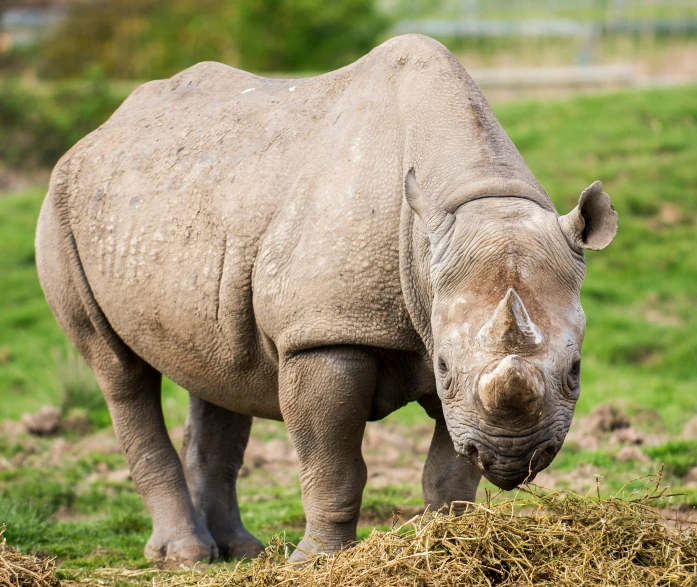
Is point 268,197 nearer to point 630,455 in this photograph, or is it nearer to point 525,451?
point 525,451

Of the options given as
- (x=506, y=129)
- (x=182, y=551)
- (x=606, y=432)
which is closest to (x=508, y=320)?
(x=182, y=551)

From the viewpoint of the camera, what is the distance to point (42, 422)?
9617mm

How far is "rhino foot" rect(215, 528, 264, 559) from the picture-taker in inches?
263

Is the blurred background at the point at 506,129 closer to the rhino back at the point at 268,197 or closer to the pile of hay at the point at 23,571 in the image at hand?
the pile of hay at the point at 23,571

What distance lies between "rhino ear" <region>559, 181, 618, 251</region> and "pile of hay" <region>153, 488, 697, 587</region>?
104 centimetres

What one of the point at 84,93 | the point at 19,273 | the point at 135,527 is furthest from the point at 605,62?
the point at 135,527

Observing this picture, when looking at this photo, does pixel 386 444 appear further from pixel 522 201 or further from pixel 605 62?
pixel 605 62

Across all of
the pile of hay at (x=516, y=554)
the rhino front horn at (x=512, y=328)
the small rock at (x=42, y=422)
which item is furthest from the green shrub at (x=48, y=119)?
the rhino front horn at (x=512, y=328)

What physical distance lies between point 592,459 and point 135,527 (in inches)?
120

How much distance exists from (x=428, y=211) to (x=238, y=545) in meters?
2.83

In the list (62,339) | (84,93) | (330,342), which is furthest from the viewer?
(84,93)

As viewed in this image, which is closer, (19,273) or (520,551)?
(520,551)

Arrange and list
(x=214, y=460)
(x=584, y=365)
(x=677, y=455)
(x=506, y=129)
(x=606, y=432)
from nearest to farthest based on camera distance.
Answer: (x=214, y=460)
(x=677, y=455)
(x=606, y=432)
(x=584, y=365)
(x=506, y=129)

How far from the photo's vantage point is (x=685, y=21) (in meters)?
22.2
